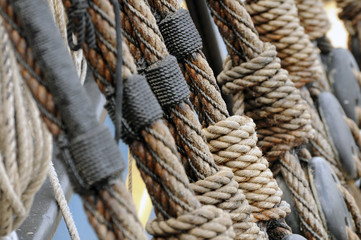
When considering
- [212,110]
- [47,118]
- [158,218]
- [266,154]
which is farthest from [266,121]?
[47,118]

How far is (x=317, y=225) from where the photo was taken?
0.77 m

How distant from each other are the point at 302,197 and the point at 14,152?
0.48 meters

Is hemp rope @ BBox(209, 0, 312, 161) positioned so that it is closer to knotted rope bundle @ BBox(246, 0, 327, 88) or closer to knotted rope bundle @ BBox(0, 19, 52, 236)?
knotted rope bundle @ BBox(246, 0, 327, 88)

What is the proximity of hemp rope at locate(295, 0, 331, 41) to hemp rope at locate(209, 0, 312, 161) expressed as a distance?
0.35 m

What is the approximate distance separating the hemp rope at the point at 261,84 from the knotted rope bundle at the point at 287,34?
0.11 metres

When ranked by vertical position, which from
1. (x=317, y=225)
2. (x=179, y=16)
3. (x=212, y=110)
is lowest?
(x=317, y=225)

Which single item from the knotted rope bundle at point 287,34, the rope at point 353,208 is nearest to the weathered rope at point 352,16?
the knotted rope bundle at point 287,34

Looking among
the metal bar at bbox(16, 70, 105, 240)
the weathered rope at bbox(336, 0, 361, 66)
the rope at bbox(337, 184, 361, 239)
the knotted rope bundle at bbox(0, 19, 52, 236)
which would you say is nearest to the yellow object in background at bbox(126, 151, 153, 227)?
the metal bar at bbox(16, 70, 105, 240)

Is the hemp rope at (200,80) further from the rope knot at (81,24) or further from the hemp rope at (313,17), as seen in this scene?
the hemp rope at (313,17)

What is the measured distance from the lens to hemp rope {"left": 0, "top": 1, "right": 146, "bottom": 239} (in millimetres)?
A: 426

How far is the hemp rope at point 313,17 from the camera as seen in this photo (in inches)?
41.7

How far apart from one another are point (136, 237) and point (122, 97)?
0.14m

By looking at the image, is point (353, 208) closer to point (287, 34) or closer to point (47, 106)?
point (287, 34)

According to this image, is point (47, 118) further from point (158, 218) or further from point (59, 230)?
point (59, 230)
